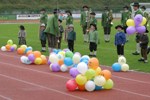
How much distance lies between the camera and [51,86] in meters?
11.0

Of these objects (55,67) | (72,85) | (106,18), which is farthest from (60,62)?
(106,18)

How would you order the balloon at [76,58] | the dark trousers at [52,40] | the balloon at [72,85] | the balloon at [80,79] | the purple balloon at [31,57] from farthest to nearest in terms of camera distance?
the dark trousers at [52,40], the purple balloon at [31,57], the balloon at [76,58], the balloon at [72,85], the balloon at [80,79]

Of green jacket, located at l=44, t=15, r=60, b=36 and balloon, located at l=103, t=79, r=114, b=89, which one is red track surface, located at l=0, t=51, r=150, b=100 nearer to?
balloon, located at l=103, t=79, r=114, b=89

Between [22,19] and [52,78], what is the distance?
155ft

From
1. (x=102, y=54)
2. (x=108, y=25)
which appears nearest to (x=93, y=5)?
(x=108, y=25)

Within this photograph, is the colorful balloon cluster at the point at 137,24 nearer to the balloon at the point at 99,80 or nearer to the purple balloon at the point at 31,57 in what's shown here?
the balloon at the point at 99,80

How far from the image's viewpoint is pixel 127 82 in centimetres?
1149

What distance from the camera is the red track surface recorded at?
9656mm

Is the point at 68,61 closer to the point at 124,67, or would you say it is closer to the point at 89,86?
the point at 124,67

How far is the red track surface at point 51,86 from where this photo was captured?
9656 millimetres

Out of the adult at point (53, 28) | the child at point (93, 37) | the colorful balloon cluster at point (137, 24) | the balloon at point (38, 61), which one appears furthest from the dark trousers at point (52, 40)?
the colorful balloon cluster at point (137, 24)

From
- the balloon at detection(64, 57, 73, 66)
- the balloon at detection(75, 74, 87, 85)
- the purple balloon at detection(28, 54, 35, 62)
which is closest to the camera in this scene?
the balloon at detection(75, 74, 87, 85)

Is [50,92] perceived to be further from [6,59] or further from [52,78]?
[6,59]

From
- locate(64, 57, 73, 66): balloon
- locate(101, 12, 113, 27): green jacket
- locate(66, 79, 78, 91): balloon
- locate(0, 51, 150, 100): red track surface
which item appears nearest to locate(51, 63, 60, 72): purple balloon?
locate(0, 51, 150, 100): red track surface
